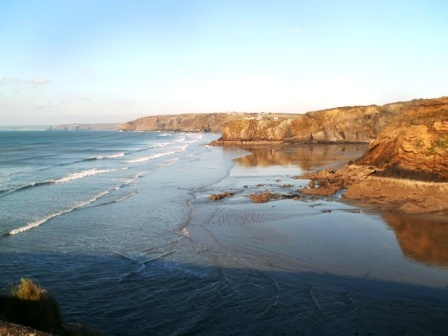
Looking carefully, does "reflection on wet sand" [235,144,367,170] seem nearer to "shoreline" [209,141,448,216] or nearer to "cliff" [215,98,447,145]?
"shoreline" [209,141,448,216]

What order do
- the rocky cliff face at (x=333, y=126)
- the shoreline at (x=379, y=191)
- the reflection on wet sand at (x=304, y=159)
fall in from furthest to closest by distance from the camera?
the rocky cliff face at (x=333, y=126), the reflection on wet sand at (x=304, y=159), the shoreline at (x=379, y=191)

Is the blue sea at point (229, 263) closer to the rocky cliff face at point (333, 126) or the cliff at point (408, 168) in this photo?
the cliff at point (408, 168)

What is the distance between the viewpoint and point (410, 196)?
78.6 feet

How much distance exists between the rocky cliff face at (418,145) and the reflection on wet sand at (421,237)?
6005 millimetres

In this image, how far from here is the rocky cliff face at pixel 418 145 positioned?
25.1m

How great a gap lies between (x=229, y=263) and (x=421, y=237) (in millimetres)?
8502

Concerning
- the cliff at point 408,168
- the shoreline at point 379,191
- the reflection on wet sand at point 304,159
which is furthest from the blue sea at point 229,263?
the reflection on wet sand at point 304,159

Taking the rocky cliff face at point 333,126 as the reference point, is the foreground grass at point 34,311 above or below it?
below

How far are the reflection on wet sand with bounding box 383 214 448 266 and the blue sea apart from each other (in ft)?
0.21

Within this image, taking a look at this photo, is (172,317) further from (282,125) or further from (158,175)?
(282,125)

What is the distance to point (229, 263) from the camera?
1458 centimetres

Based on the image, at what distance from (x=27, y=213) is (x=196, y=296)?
48.7 feet

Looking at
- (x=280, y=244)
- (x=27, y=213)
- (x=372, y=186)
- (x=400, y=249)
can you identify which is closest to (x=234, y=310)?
(x=280, y=244)

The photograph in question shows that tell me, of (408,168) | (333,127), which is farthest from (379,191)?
(333,127)
